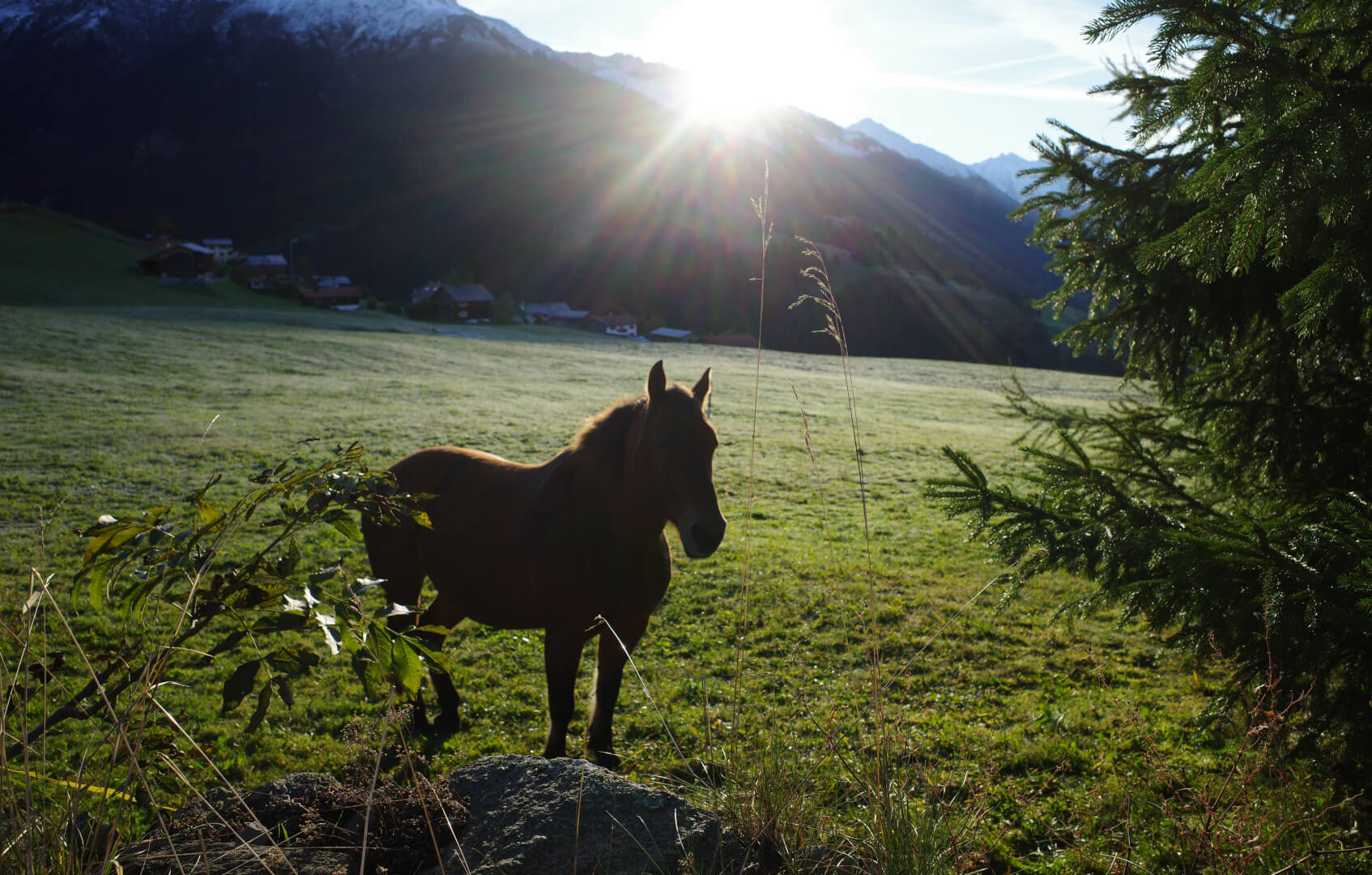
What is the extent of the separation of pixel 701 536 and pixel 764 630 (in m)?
3.55

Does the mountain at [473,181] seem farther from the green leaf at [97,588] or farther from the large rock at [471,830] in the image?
the green leaf at [97,588]

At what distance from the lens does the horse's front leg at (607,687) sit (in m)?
4.13

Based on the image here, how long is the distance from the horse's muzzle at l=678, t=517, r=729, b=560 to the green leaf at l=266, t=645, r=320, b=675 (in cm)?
194

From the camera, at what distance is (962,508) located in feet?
11.5

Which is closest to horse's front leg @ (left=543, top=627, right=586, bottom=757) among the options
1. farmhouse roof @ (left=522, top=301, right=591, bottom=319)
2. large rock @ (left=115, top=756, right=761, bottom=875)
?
large rock @ (left=115, top=756, right=761, bottom=875)

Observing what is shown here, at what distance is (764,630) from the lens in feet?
22.0

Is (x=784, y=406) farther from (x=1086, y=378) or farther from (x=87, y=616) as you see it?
(x=1086, y=378)

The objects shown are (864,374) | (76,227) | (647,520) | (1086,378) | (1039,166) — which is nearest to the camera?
(647,520)

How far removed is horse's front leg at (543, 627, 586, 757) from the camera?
406 centimetres

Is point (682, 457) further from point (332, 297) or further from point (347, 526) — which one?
point (332, 297)

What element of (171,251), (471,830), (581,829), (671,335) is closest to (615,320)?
(671,335)

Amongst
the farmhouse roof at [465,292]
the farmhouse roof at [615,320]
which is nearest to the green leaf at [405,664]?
the farmhouse roof at [615,320]

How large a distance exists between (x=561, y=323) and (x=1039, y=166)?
67.4 metres

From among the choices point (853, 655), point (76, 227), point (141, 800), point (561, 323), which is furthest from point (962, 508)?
point (76, 227)
